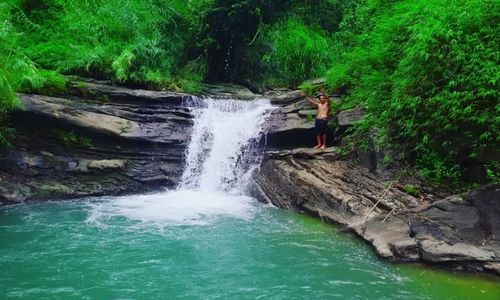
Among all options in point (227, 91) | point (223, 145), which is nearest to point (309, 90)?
point (223, 145)

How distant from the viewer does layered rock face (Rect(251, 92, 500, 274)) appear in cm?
645

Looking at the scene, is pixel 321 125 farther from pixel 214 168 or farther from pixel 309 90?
pixel 214 168

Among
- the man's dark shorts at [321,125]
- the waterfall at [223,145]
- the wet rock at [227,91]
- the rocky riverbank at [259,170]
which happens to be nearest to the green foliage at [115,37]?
the wet rock at [227,91]

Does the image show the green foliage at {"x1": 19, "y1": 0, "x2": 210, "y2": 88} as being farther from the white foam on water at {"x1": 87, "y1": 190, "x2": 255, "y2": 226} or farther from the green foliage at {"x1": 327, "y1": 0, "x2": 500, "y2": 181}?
the green foliage at {"x1": 327, "y1": 0, "x2": 500, "y2": 181}

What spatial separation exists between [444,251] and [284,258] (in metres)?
2.36

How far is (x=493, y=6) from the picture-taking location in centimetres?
728

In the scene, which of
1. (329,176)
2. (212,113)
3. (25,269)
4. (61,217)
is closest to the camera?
(25,269)

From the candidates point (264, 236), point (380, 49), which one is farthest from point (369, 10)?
point (264, 236)

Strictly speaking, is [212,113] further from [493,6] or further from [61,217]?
[493,6]

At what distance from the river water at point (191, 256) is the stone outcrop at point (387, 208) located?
29cm

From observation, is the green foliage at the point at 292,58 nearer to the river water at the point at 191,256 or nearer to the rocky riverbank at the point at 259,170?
the rocky riverbank at the point at 259,170

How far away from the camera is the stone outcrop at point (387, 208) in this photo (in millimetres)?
6418

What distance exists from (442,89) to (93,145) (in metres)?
8.17

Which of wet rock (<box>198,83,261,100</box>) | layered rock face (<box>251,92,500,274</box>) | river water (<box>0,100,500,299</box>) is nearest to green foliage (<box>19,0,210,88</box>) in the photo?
wet rock (<box>198,83,261,100</box>)
